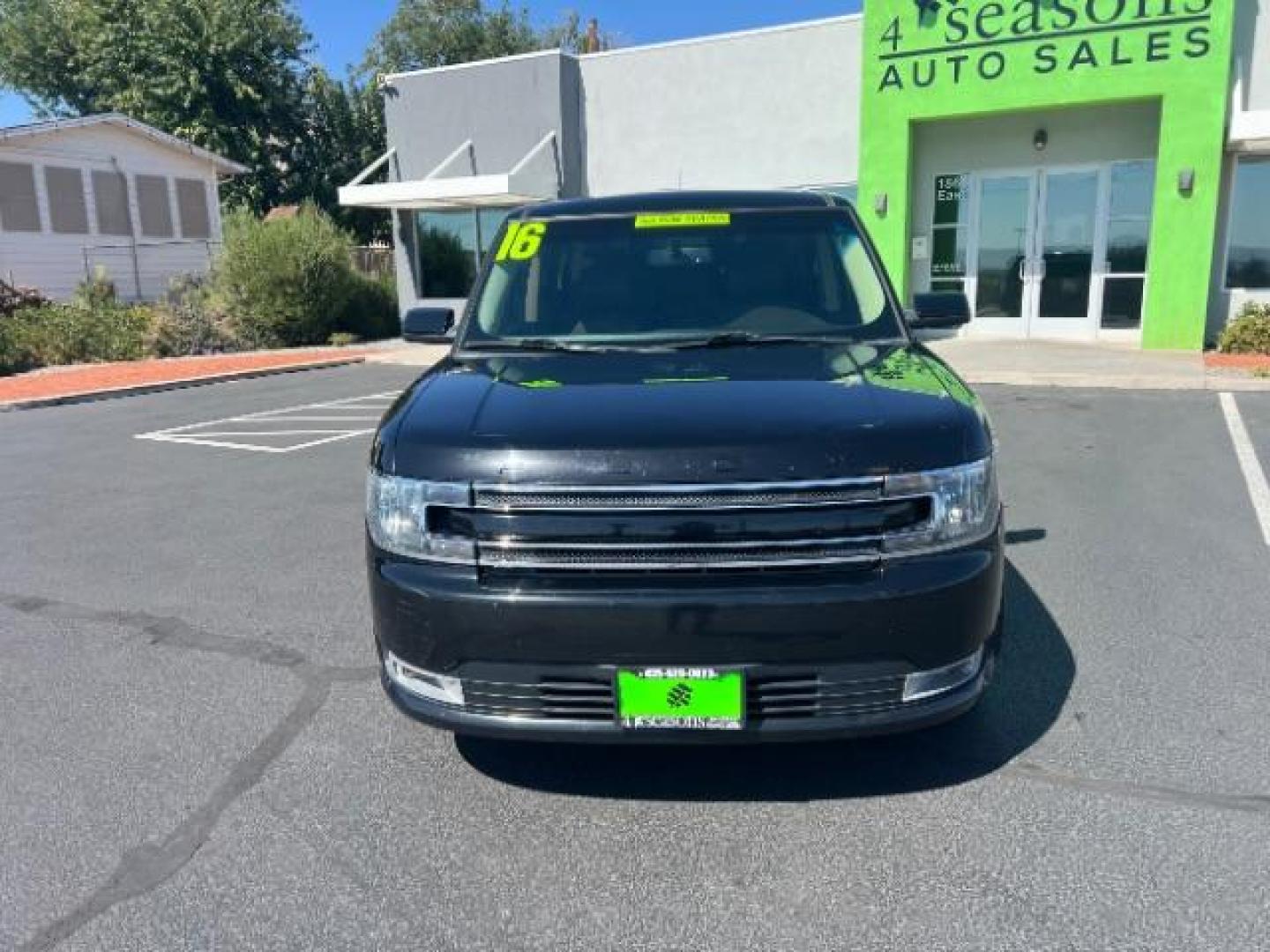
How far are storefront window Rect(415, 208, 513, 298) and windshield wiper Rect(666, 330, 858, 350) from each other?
1735cm

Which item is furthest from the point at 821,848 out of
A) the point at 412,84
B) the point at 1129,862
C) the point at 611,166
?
the point at 412,84

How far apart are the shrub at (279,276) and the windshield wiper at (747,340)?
1731 cm

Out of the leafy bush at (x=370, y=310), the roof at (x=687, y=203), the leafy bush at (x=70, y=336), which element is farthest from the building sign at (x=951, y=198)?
the leafy bush at (x=70, y=336)

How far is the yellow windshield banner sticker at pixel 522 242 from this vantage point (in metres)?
4.20

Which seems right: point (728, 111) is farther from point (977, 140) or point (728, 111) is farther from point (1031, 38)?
point (1031, 38)

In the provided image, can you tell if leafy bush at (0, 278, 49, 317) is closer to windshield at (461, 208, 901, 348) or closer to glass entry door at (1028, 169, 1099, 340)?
windshield at (461, 208, 901, 348)

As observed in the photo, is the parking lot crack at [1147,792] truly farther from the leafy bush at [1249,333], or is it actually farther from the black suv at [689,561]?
the leafy bush at [1249,333]

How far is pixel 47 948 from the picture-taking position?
2377mm

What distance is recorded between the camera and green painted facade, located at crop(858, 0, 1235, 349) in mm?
13266

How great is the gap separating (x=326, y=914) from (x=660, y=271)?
105 inches

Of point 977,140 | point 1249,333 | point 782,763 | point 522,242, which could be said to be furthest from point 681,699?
point 977,140

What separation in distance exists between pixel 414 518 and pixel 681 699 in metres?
0.91

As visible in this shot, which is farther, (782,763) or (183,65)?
(183,65)

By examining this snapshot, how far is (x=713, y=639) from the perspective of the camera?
2.53 m
